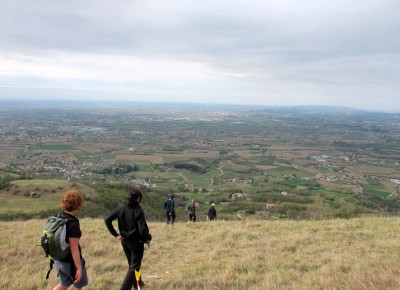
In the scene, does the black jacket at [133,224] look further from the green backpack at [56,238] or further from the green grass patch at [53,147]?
the green grass patch at [53,147]

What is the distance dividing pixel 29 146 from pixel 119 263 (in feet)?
328

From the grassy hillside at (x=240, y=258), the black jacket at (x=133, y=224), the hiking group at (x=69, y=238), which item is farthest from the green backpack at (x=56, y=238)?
the grassy hillside at (x=240, y=258)

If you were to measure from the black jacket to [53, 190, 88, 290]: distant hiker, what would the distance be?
0.90 m

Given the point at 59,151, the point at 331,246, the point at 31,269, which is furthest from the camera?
the point at 59,151

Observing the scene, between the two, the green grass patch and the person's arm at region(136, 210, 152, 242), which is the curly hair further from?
the green grass patch

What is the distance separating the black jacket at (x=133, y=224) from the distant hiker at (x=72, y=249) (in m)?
0.90

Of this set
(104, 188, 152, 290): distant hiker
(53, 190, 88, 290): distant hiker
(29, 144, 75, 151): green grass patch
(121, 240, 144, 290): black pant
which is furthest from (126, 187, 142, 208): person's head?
(29, 144, 75, 151): green grass patch

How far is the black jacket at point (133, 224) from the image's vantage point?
16.9 ft

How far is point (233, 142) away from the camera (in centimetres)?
11981

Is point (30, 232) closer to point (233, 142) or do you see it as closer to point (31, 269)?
point (31, 269)

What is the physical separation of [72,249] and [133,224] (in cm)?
114

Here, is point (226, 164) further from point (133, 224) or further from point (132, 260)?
point (133, 224)

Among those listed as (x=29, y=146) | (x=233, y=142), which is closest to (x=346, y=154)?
(x=233, y=142)

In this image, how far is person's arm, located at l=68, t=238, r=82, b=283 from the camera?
13.8ft
